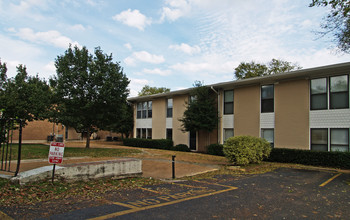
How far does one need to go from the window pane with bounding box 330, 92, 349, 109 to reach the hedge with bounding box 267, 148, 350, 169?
2.72 m

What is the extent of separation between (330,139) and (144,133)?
18.4 m

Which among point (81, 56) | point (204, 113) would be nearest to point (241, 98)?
point (204, 113)

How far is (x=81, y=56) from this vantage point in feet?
A: 61.6

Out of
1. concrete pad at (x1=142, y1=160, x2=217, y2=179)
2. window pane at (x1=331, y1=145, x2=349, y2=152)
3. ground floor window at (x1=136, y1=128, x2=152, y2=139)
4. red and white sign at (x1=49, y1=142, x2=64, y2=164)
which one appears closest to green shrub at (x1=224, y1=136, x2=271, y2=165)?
concrete pad at (x1=142, y1=160, x2=217, y2=179)

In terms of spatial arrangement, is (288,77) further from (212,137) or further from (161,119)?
(161,119)

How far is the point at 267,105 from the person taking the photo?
16625 mm

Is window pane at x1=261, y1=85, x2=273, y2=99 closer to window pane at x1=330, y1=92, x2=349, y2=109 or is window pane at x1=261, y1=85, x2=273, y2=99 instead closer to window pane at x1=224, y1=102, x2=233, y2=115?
window pane at x1=224, y1=102, x2=233, y2=115

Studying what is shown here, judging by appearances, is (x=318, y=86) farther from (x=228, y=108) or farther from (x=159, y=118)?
(x=159, y=118)

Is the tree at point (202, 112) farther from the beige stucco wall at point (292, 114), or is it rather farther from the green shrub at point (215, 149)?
the beige stucco wall at point (292, 114)

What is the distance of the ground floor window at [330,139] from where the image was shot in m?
13.4

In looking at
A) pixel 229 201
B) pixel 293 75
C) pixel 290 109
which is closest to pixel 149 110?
pixel 290 109

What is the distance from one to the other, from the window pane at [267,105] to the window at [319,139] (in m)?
2.94

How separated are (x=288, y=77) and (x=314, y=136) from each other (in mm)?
3883

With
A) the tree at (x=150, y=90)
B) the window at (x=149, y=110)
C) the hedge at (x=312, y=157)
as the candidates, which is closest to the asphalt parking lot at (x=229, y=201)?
the hedge at (x=312, y=157)
